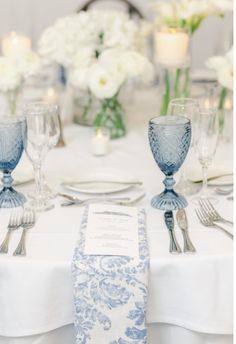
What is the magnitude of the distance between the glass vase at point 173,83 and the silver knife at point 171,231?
0.69 meters

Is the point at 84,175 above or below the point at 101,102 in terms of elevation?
below

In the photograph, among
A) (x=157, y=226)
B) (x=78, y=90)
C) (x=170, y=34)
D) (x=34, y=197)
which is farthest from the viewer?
(x=78, y=90)

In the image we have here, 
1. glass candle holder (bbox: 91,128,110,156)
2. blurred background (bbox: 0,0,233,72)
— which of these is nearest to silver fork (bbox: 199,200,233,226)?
glass candle holder (bbox: 91,128,110,156)

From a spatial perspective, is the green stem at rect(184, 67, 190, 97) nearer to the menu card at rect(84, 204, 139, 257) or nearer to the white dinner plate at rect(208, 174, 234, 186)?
the white dinner plate at rect(208, 174, 234, 186)

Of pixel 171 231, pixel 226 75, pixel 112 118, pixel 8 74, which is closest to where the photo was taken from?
pixel 171 231

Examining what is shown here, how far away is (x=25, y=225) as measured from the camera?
1.25 m

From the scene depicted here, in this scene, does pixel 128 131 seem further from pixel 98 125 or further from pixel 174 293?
pixel 174 293

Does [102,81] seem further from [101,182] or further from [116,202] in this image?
[116,202]

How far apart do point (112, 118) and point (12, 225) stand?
31.0 inches

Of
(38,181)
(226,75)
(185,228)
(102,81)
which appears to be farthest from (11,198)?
(226,75)

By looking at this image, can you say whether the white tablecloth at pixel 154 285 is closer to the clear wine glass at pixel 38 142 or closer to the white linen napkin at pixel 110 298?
the white linen napkin at pixel 110 298

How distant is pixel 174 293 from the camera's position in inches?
44.9

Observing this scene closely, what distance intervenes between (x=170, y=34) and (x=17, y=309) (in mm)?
1085

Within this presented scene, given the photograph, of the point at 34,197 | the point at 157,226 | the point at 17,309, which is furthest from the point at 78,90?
the point at 17,309
